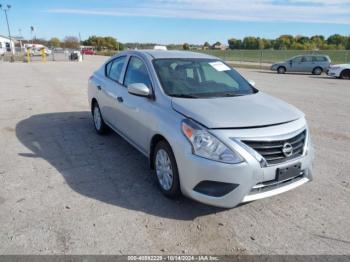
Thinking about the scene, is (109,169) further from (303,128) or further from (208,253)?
(303,128)

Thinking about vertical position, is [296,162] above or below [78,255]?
above

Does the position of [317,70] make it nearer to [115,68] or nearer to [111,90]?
[115,68]

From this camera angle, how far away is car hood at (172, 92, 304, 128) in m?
2.93

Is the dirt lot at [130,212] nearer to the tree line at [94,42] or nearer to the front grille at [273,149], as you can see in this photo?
the front grille at [273,149]

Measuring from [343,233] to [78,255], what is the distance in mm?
2459

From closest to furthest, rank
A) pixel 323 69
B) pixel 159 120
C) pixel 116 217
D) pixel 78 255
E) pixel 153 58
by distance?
pixel 78 255 → pixel 116 217 → pixel 159 120 → pixel 153 58 → pixel 323 69

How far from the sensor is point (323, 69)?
71.7 feet

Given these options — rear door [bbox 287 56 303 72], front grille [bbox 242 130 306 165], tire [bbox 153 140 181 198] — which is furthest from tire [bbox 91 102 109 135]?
rear door [bbox 287 56 303 72]

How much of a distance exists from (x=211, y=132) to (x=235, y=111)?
1.56 ft

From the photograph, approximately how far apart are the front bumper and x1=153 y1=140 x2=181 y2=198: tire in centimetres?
13

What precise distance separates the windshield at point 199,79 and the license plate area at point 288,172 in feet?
4.01

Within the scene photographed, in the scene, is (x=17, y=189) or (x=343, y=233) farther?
(x=17, y=189)

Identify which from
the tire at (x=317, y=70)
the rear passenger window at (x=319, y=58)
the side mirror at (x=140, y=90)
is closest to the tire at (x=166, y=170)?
the side mirror at (x=140, y=90)

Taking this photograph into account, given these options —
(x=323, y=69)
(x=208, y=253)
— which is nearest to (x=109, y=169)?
(x=208, y=253)
